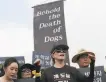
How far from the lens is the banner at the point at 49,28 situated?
13.6 meters

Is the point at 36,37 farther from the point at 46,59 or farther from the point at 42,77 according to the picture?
the point at 42,77

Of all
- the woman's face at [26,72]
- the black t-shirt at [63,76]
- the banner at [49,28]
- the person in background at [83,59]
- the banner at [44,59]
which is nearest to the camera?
the black t-shirt at [63,76]

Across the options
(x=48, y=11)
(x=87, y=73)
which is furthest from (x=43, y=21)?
(x=87, y=73)

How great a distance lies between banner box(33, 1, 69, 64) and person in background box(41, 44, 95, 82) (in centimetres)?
820

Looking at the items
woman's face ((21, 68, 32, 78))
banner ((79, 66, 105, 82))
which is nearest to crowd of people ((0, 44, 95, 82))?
banner ((79, 66, 105, 82))

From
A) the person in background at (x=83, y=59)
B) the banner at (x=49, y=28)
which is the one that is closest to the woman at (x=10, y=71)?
the person in background at (x=83, y=59)

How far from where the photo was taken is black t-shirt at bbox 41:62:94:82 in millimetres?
4938

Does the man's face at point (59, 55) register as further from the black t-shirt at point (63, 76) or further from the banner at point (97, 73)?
the banner at point (97, 73)

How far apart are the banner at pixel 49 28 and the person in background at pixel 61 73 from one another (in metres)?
8.20

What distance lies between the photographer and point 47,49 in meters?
13.6

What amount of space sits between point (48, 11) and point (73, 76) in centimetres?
948

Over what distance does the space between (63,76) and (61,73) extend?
50 mm

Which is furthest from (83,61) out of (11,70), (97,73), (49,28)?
(49,28)

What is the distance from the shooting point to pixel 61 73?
4.96 metres
